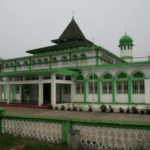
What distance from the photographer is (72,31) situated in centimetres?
3086

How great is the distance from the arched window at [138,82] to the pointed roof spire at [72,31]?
12535 mm

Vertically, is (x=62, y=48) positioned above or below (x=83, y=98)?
above

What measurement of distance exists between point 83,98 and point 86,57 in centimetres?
559

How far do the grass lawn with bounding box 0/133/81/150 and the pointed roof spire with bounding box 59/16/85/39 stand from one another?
23714 millimetres

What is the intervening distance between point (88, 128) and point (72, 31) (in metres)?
26.4

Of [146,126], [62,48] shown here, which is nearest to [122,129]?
[146,126]

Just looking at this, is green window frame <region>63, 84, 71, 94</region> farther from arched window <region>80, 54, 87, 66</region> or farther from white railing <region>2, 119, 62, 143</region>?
white railing <region>2, 119, 62, 143</region>

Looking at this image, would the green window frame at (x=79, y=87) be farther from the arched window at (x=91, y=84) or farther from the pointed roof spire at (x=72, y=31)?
the pointed roof spire at (x=72, y=31)

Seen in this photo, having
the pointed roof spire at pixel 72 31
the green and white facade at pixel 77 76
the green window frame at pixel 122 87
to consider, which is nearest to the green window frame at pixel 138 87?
the green and white facade at pixel 77 76

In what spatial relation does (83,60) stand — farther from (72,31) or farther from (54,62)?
Result: (72,31)

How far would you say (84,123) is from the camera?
6199mm

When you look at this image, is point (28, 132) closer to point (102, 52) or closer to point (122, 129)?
point (122, 129)

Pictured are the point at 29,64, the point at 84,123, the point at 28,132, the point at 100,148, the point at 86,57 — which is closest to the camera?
the point at 100,148

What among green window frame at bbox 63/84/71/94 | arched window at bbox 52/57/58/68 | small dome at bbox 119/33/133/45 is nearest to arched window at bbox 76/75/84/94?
green window frame at bbox 63/84/71/94
